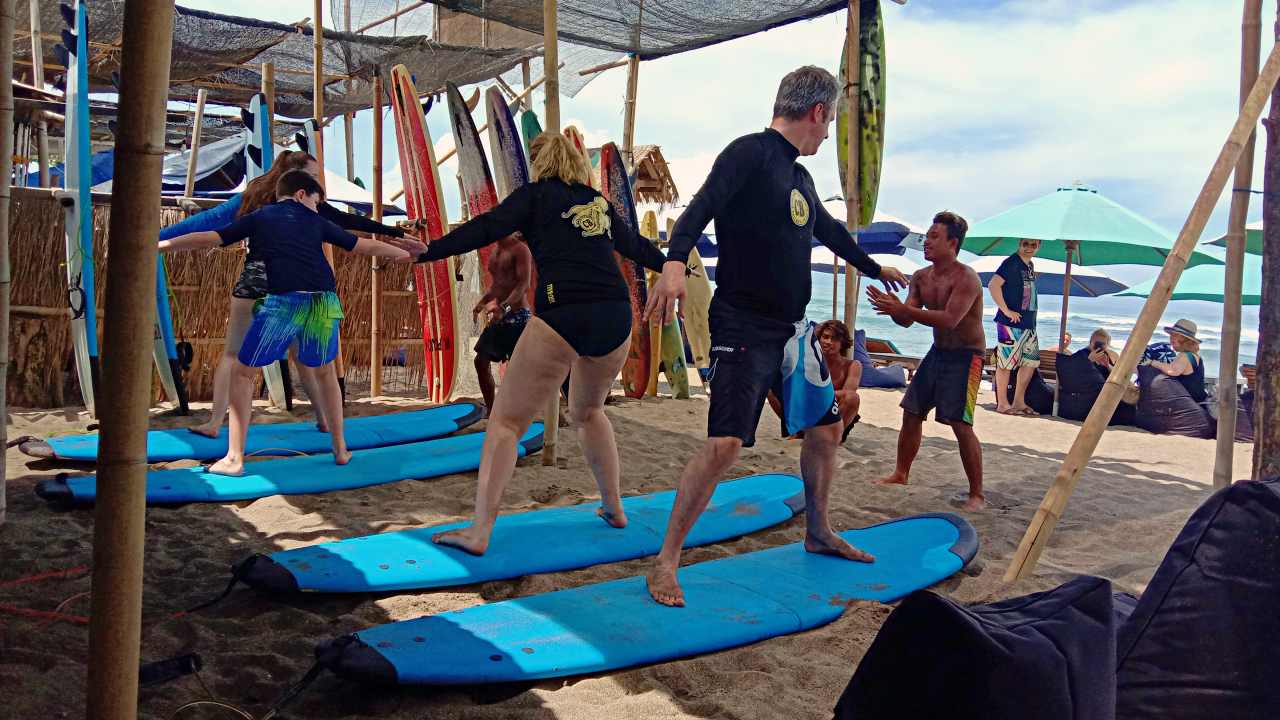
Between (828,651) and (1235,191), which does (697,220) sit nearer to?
(828,651)

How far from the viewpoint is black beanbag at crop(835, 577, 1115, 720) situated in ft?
4.18

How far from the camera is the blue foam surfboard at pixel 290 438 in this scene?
525cm

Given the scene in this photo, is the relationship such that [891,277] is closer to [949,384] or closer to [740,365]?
[740,365]

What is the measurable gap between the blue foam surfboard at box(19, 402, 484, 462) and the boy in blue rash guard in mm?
502

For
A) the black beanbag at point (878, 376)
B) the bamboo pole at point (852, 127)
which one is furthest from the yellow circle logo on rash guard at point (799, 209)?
the black beanbag at point (878, 376)

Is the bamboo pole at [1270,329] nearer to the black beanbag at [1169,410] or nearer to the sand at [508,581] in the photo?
the sand at [508,581]

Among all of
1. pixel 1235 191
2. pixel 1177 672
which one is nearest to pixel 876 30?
pixel 1235 191

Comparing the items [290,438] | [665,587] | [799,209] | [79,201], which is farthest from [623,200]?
[665,587]

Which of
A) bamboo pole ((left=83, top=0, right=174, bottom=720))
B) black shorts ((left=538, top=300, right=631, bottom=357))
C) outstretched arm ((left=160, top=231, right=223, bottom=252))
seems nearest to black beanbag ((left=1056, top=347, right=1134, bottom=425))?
black shorts ((left=538, top=300, right=631, bottom=357))

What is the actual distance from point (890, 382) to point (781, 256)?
334 inches

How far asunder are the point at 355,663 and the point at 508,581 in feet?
3.73

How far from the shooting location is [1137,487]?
19.9 feet

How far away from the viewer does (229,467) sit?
492 cm

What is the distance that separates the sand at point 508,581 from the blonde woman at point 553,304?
528mm
